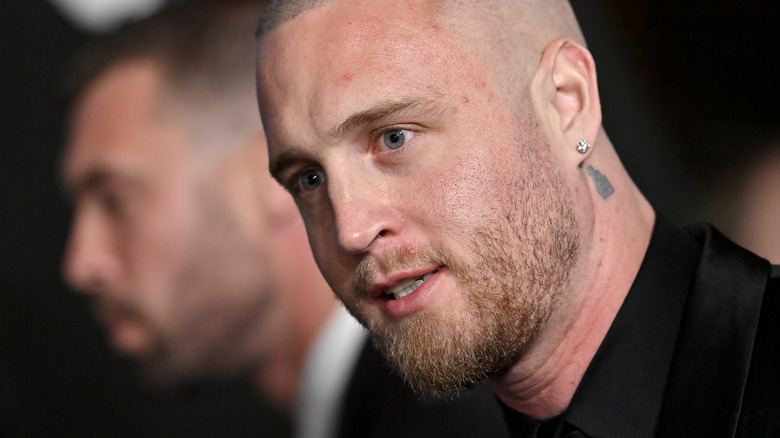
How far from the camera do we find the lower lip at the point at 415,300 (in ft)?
3.74

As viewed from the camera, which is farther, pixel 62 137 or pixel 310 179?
pixel 62 137

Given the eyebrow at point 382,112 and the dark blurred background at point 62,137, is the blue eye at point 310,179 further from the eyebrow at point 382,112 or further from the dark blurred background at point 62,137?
the dark blurred background at point 62,137

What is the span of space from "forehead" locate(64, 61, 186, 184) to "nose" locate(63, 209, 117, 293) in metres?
0.15

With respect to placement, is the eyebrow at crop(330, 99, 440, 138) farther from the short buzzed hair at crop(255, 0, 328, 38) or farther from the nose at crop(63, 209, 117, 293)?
the nose at crop(63, 209, 117, 293)

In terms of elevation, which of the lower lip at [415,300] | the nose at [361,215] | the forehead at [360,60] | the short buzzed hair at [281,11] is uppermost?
the short buzzed hair at [281,11]

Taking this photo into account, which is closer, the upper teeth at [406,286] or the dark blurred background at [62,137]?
the upper teeth at [406,286]

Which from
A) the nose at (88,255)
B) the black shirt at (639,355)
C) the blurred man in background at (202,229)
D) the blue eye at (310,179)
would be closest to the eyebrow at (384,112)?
the blue eye at (310,179)

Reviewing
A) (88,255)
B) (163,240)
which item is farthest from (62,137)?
(163,240)

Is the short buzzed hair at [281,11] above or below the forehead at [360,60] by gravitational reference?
above

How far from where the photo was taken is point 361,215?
3.70ft

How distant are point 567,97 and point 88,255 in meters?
1.88

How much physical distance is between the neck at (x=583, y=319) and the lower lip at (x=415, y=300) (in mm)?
188

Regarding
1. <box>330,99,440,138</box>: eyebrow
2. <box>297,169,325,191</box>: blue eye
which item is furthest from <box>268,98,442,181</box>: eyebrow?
<box>297,169,325,191</box>: blue eye

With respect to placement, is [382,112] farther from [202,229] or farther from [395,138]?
[202,229]
